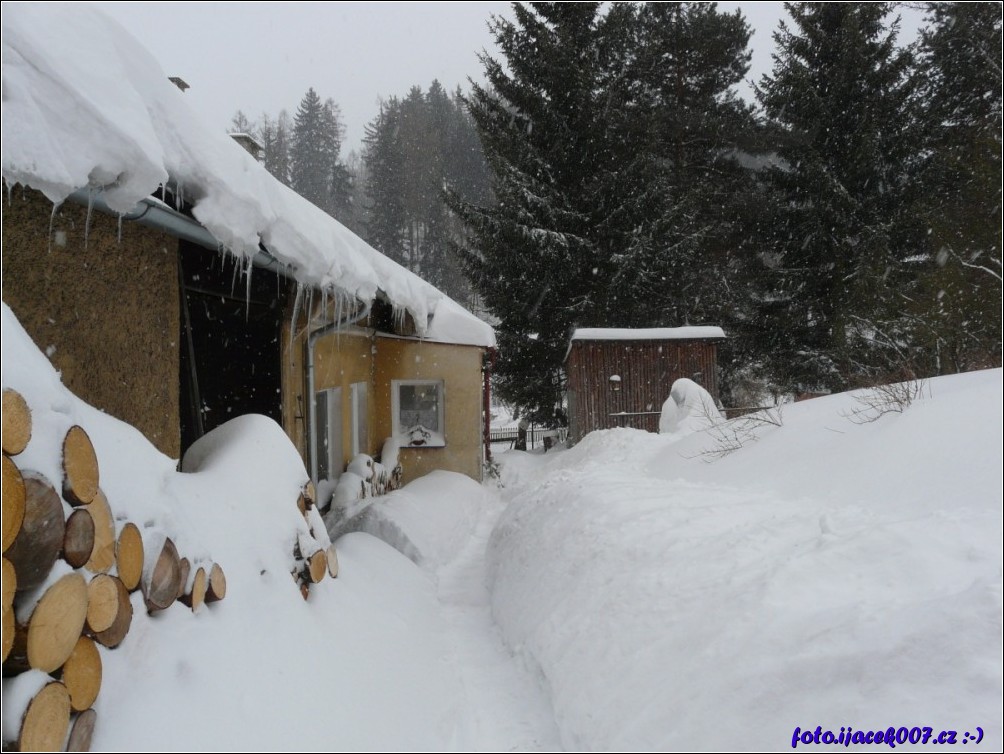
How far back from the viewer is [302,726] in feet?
7.72

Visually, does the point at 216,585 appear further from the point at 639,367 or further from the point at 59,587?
the point at 639,367

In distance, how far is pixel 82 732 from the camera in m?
1.78

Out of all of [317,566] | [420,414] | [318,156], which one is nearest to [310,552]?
[317,566]

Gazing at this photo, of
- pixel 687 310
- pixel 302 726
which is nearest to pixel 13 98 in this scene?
pixel 302 726

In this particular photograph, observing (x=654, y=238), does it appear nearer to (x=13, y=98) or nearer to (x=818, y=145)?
(x=818, y=145)

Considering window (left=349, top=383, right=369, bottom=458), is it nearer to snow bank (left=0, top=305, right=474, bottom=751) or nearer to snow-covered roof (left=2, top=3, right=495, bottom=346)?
snow bank (left=0, top=305, right=474, bottom=751)

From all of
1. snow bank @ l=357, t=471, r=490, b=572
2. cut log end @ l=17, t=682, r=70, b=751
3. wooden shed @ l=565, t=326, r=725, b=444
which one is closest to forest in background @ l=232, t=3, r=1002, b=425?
wooden shed @ l=565, t=326, r=725, b=444

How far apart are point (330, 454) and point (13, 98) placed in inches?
226

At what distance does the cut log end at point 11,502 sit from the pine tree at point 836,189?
16004 mm

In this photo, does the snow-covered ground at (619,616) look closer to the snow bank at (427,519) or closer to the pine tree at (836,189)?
the snow bank at (427,519)

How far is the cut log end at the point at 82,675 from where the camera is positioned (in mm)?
1768

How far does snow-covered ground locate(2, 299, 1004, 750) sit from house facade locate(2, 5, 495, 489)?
664 mm

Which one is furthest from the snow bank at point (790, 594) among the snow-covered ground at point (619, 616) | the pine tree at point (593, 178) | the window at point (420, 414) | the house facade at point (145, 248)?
the pine tree at point (593, 178)

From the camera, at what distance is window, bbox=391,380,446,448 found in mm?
10289
